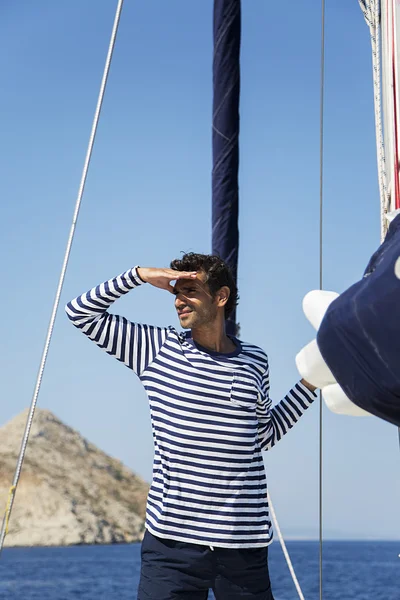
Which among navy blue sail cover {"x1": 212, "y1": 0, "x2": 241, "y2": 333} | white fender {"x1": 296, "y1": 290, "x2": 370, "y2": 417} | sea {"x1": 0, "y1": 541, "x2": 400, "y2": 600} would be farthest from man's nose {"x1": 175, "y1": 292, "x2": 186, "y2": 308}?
sea {"x1": 0, "y1": 541, "x2": 400, "y2": 600}

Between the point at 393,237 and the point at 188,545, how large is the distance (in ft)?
3.63

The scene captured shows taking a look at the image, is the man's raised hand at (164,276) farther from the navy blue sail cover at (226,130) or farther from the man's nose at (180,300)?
the navy blue sail cover at (226,130)

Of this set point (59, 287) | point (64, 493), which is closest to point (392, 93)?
point (59, 287)

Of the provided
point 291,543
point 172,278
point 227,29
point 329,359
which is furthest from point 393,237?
point 291,543

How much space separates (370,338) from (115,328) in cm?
120

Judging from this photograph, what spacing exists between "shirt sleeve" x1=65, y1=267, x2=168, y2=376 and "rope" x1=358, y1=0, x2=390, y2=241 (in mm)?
564

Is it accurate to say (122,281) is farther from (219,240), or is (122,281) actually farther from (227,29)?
(227,29)

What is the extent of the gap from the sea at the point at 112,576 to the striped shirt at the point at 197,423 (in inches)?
966

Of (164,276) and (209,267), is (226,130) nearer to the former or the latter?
(209,267)

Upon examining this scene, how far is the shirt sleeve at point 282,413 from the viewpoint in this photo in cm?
197

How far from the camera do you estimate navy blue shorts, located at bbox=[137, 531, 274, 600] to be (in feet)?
5.85

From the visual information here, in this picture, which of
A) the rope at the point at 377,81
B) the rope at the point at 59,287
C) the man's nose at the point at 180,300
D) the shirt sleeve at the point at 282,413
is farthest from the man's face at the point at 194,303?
the rope at the point at 59,287

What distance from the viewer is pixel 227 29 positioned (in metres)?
2.92

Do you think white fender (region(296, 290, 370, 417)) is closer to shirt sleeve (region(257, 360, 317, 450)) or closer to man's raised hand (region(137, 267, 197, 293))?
man's raised hand (region(137, 267, 197, 293))
